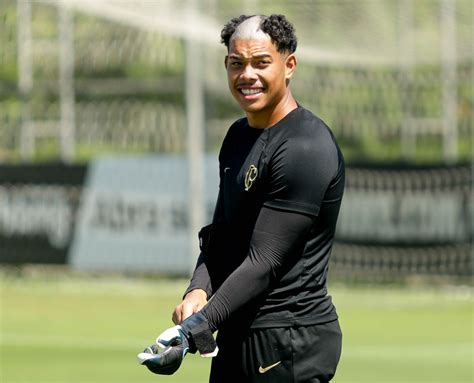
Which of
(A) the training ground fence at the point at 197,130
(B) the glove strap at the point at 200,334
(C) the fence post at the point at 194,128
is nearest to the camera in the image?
(B) the glove strap at the point at 200,334

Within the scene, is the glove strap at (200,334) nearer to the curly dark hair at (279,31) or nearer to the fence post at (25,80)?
the curly dark hair at (279,31)

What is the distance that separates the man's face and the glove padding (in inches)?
33.7

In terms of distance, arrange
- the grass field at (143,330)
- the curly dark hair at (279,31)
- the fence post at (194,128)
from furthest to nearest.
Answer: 1. the fence post at (194,128)
2. the grass field at (143,330)
3. the curly dark hair at (279,31)

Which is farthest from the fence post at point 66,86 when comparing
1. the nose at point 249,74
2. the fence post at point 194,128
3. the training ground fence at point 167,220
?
the nose at point 249,74

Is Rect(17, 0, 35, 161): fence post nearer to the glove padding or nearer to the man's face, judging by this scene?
the man's face

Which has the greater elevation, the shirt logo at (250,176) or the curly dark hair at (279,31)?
the curly dark hair at (279,31)

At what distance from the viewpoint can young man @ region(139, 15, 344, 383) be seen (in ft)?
18.4

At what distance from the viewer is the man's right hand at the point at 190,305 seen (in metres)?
5.73

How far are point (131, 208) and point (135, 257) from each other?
0.69 meters

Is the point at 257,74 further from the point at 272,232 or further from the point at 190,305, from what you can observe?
the point at 190,305

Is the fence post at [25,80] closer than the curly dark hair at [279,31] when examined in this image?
No

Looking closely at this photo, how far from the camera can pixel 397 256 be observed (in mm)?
19609

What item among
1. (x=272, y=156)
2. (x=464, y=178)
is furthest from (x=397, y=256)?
(x=272, y=156)

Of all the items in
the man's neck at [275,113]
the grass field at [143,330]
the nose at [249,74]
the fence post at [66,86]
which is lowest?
the grass field at [143,330]
